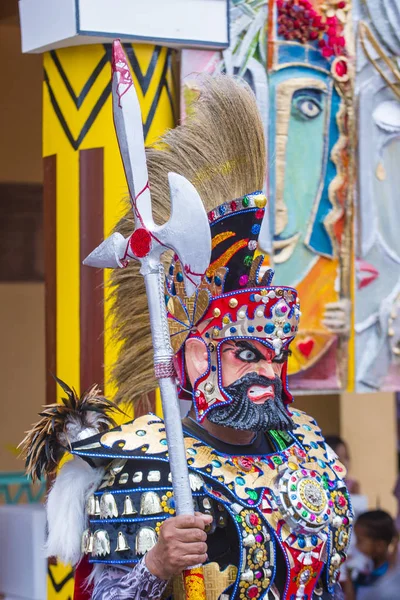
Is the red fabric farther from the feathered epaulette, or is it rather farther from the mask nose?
the mask nose

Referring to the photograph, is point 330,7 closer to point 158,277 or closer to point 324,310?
point 324,310

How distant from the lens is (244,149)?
277 cm

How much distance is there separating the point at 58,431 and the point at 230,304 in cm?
49

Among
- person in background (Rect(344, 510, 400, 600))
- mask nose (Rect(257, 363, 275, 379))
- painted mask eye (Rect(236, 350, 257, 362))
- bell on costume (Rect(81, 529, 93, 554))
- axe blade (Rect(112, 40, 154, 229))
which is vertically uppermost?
axe blade (Rect(112, 40, 154, 229))

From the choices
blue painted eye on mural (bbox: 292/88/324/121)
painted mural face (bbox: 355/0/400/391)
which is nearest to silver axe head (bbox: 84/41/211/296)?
blue painted eye on mural (bbox: 292/88/324/121)

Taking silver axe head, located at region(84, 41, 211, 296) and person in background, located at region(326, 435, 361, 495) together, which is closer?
silver axe head, located at region(84, 41, 211, 296)

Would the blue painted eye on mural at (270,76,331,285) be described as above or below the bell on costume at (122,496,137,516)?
above

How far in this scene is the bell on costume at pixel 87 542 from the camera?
99.0 inches

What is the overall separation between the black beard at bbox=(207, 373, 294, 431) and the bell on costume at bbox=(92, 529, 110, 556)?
0.34m

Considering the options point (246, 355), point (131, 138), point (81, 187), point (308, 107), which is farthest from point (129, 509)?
point (308, 107)

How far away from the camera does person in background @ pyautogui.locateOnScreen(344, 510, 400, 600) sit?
4.57m

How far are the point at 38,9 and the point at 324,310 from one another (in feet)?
4.66

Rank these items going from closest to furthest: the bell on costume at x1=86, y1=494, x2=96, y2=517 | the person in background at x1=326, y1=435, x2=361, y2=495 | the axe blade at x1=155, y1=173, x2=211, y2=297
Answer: the axe blade at x1=155, y1=173, x2=211, y2=297
the bell on costume at x1=86, y1=494, x2=96, y2=517
the person in background at x1=326, y1=435, x2=361, y2=495

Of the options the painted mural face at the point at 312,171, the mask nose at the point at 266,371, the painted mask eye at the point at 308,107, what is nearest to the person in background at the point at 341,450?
the painted mural face at the point at 312,171
